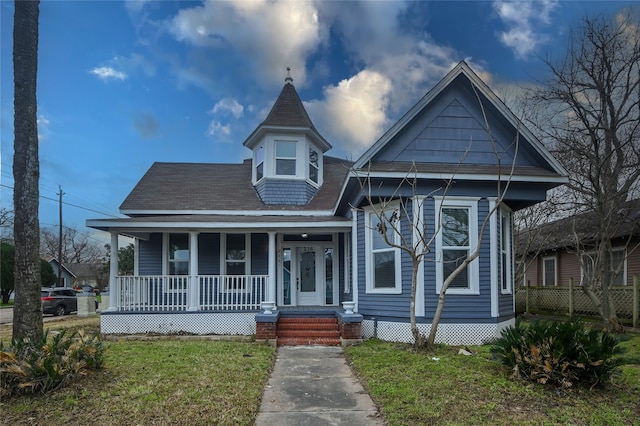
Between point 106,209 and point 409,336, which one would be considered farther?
point 106,209

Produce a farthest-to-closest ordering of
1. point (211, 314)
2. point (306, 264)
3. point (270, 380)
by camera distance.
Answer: point (306, 264)
point (211, 314)
point (270, 380)

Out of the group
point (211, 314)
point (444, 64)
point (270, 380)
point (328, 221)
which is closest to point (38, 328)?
point (270, 380)

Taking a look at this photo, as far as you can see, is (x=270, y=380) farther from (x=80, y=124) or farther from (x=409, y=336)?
(x=80, y=124)

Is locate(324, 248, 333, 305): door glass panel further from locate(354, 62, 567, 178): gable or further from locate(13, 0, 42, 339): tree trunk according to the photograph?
locate(13, 0, 42, 339): tree trunk

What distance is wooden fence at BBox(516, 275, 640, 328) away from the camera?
1321 centimetres

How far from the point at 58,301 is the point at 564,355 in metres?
22.9

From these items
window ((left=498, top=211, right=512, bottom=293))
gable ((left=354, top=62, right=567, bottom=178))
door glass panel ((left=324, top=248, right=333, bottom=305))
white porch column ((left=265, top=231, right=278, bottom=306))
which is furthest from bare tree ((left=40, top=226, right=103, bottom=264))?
window ((left=498, top=211, right=512, bottom=293))

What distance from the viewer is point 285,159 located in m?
14.4

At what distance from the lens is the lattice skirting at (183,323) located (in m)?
10.8

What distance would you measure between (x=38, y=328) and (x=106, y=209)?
45249 mm

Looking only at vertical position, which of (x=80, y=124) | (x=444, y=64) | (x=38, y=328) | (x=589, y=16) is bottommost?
(x=38, y=328)

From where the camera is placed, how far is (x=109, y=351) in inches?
332

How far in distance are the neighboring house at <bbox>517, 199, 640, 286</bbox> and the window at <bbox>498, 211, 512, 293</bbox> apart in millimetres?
3026

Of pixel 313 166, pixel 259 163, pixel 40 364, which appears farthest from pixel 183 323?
pixel 313 166
